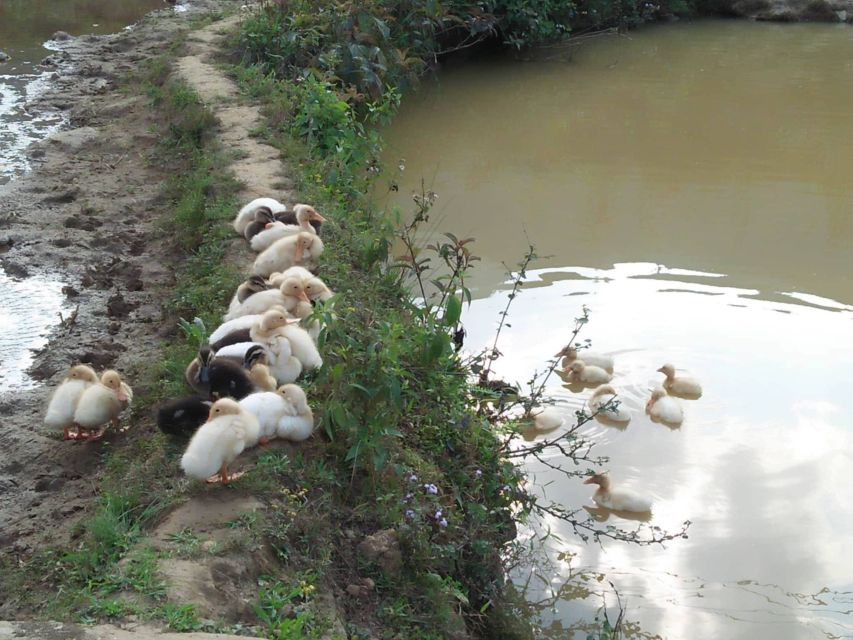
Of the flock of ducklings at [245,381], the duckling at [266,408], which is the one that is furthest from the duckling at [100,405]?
the duckling at [266,408]

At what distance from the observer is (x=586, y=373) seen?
23.0 feet

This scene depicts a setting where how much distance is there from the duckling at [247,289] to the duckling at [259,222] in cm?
90

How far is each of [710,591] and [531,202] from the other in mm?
5775

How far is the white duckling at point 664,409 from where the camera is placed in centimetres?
663

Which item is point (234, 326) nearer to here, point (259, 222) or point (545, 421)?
point (259, 222)

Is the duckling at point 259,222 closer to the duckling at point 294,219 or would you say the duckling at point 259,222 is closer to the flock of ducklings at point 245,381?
the duckling at point 294,219

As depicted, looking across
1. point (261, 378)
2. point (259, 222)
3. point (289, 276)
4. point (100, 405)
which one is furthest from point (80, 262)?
point (261, 378)

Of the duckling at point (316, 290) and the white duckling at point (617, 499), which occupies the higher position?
the duckling at point (316, 290)

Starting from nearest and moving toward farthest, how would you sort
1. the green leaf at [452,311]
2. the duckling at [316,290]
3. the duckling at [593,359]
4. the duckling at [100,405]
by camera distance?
the green leaf at [452,311], the duckling at [100,405], the duckling at [316,290], the duckling at [593,359]

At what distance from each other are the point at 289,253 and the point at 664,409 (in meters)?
2.58

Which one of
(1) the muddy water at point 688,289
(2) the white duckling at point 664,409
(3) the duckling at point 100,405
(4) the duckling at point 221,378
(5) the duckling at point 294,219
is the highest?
(4) the duckling at point 221,378

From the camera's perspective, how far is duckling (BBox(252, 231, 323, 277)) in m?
6.35

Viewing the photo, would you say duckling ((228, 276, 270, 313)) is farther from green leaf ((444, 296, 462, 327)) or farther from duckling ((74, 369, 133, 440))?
green leaf ((444, 296, 462, 327))

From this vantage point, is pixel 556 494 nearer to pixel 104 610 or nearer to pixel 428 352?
pixel 428 352
